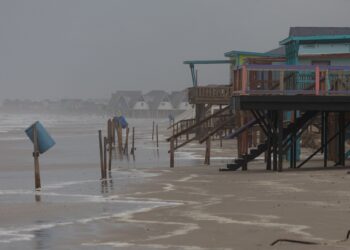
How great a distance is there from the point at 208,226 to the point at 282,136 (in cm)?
1099

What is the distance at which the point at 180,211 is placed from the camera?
14695mm

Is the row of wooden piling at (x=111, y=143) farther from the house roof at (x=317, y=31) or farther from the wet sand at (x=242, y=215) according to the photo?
the house roof at (x=317, y=31)

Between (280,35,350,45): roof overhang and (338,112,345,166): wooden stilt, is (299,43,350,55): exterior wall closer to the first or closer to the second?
(280,35,350,45): roof overhang

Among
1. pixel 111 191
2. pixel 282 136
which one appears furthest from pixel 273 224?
pixel 282 136

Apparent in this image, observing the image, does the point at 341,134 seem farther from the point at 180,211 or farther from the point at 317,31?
the point at 317,31

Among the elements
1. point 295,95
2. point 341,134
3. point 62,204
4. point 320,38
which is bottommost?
point 62,204

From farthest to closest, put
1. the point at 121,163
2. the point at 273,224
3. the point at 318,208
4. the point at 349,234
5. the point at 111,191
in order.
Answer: the point at 121,163 → the point at 111,191 → the point at 318,208 → the point at 273,224 → the point at 349,234

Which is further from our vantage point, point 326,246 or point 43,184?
point 43,184

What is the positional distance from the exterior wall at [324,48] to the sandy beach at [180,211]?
23.4 feet

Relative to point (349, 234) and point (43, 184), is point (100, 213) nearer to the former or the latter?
point (349, 234)

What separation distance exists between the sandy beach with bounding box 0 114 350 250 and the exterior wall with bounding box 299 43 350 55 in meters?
7.13

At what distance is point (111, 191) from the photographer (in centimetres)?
1955

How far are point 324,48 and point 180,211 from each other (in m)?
16.3

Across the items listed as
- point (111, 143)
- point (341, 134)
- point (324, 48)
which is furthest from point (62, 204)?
point (111, 143)
